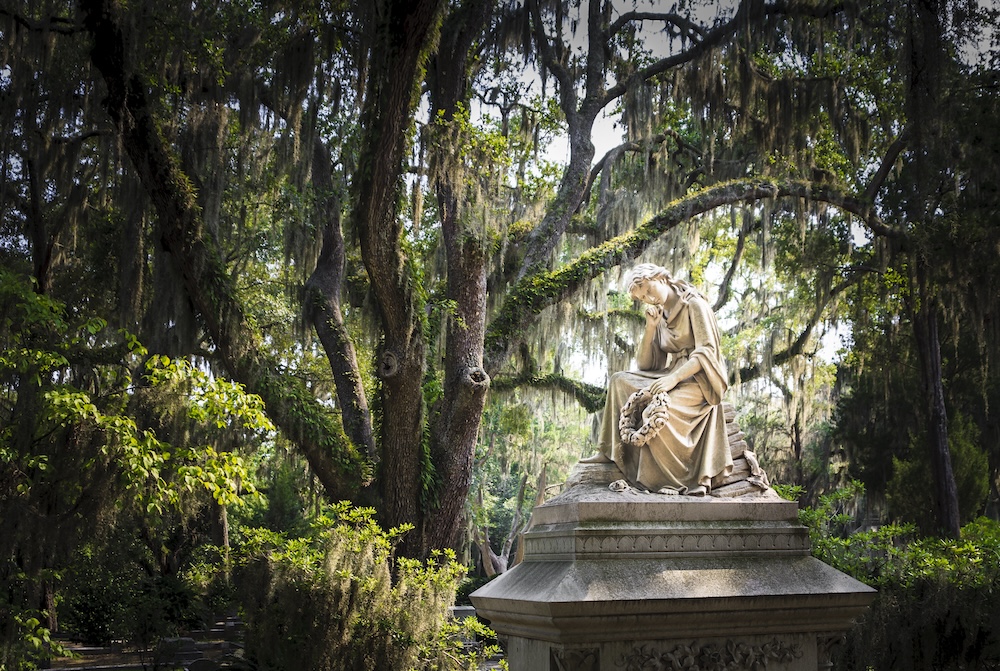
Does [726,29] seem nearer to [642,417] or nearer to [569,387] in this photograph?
[569,387]

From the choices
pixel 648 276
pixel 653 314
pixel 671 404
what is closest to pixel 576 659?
pixel 671 404

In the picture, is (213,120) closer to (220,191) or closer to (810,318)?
(220,191)

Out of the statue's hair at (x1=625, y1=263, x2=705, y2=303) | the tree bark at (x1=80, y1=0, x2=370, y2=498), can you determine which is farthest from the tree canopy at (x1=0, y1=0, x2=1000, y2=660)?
the statue's hair at (x1=625, y1=263, x2=705, y2=303)

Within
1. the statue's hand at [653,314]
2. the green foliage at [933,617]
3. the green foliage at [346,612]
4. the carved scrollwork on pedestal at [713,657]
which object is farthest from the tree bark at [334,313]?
the carved scrollwork on pedestal at [713,657]

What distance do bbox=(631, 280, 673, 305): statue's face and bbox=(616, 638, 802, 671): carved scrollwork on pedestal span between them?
2218 mm

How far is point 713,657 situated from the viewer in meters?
5.41

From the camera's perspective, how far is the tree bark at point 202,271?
9.99 metres

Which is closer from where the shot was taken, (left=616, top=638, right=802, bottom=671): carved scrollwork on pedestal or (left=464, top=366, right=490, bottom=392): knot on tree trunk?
(left=616, top=638, right=802, bottom=671): carved scrollwork on pedestal

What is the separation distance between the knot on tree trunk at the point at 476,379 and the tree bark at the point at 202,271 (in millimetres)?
1621

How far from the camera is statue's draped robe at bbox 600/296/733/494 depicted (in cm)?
595

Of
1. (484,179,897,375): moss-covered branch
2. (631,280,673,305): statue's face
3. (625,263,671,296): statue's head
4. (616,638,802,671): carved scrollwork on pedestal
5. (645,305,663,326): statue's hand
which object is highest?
(484,179,897,375): moss-covered branch

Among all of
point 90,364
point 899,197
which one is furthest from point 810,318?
point 90,364

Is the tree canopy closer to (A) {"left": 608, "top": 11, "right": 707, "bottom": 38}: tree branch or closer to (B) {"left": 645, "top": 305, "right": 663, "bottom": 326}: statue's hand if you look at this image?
(A) {"left": 608, "top": 11, "right": 707, "bottom": 38}: tree branch

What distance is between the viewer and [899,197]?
17.6 metres
